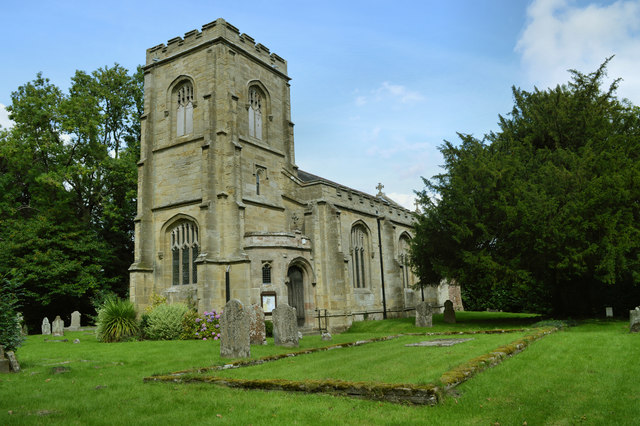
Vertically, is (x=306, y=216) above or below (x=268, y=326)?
above

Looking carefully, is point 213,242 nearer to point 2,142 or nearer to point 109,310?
point 109,310

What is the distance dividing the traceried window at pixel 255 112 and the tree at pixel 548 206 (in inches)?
371

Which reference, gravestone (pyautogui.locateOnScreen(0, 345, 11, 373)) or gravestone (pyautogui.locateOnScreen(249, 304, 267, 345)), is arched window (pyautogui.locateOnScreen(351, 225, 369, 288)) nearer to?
gravestone (pyautogui.locateOnScreen(249, 304, 267, 345))

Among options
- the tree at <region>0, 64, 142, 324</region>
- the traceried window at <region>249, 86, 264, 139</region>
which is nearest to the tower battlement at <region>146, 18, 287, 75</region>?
the traceried window at <region>249, 86, 264, 139</region>

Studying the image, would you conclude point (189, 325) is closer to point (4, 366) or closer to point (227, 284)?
point (227, 284)

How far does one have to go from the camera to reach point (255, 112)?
84.8 ft

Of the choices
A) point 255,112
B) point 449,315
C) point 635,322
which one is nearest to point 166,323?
point 255,112

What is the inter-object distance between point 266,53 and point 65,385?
2174 centimetres

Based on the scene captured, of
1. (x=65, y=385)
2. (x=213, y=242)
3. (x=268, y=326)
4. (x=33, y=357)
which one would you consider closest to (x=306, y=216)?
(x=213, y=242)

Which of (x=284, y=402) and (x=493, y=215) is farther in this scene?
(x=493, y=215)

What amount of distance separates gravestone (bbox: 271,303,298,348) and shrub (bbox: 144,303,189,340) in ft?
22.0

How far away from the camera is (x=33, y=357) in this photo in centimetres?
1370

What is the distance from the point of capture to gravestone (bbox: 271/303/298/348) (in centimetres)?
1484

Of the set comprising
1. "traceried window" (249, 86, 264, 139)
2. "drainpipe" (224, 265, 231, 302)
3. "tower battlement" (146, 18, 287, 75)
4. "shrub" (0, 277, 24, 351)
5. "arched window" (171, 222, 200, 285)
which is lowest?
"shrub" (0, 277, 24, 351)
